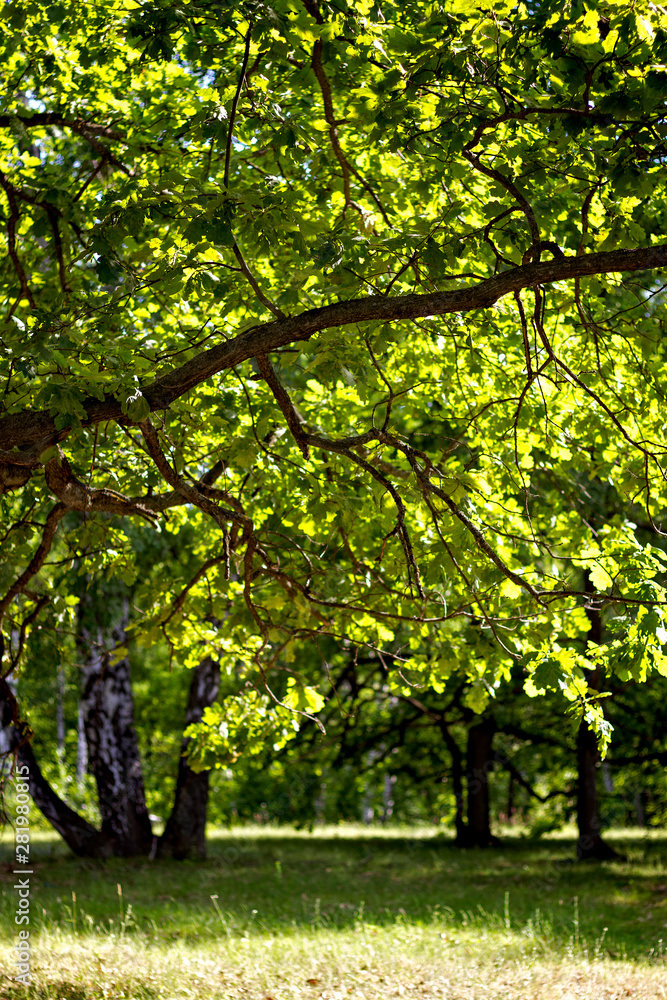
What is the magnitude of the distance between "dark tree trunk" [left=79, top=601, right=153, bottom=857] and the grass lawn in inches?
24.7

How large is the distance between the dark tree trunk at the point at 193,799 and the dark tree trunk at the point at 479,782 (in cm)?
472

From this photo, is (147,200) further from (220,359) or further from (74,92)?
(74,92)

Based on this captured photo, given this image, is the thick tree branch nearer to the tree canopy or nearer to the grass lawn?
the tree canopy

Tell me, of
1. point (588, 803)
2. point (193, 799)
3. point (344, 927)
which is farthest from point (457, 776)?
point (344, 927)

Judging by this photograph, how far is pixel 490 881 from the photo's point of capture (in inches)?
452

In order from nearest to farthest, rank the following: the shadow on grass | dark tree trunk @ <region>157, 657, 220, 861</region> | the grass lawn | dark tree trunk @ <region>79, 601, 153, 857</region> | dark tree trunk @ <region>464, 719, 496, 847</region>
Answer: the grass lawn
the shadow on grass
dark tree trunk @ <region>79, 601, 153, 857</region>
dark tree trunk @ <region>157, 657, 220, 861</region>
dark tree trunk @ <region>464, 719, 496, 847</region>

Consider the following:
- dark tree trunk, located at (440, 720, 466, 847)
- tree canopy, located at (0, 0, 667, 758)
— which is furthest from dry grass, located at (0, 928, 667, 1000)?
dark tree trunk, located at (440, 720, 466, 847)

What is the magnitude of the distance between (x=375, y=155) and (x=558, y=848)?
43.1ft

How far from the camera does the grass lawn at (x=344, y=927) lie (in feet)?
20.2

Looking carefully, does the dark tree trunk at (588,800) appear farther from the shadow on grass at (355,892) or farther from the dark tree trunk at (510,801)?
the dark tree trunk at (510,801)

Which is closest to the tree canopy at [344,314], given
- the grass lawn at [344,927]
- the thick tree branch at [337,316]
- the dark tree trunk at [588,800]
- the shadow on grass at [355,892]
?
the thick tree branch at [337,316]

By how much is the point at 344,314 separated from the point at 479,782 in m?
12.9

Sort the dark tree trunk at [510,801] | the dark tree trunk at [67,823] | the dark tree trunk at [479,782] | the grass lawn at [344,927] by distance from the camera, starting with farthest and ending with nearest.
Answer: the dark tree trunk at [510,801] → the dark tree trunk at [479,782] → the dark tree trunk at [67,823] → the grass lawn at [344,927]

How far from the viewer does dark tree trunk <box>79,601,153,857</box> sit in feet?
41.7
